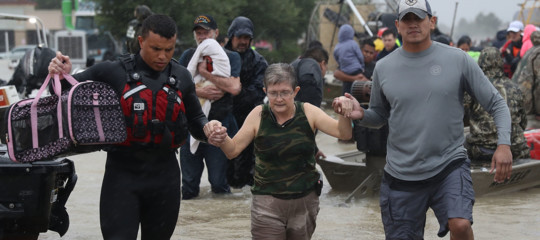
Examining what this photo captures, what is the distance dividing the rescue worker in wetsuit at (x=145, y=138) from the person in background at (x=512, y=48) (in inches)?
532

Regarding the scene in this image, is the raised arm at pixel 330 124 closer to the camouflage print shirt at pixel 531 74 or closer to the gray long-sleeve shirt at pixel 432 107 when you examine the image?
the gray long-sleeve shirt at pixel 432 107

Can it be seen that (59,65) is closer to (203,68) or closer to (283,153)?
(283,153)

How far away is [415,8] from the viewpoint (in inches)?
195

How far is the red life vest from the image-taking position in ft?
15.3

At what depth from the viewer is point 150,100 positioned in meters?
4.69

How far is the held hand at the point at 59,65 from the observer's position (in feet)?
15.3

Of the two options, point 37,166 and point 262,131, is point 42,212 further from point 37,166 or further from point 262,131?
point 262,131

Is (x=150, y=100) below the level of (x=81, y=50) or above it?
above

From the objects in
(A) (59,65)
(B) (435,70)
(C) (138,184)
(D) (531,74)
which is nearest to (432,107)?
(B) (435,70)

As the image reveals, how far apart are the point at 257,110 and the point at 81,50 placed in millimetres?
34348

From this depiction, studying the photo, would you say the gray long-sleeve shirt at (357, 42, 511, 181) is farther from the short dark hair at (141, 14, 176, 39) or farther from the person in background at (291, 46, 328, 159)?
the person in background at (291, 46, 328, 159)

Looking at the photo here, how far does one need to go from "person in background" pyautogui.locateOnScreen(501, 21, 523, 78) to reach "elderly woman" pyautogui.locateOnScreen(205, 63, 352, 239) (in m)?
12.9

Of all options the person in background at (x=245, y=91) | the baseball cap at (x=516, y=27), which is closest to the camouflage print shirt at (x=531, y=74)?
the baseball cap at (x=516, y=27)

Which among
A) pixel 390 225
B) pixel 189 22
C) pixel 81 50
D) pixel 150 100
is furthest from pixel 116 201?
pixel 81 50
